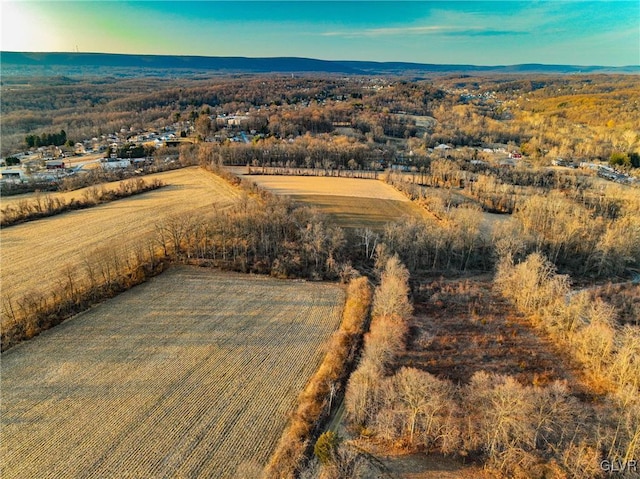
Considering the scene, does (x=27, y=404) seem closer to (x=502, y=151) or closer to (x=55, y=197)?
(x=55, y=197)

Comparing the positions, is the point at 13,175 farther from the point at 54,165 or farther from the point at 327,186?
the point at 327,186

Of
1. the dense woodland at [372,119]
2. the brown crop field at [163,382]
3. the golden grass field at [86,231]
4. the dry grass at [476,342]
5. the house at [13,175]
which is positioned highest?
the dense woodland at [372,119]

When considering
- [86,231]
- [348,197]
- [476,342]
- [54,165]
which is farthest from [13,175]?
[476,342]

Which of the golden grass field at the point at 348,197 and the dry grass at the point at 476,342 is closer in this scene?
the dry grass at the point at 476,342

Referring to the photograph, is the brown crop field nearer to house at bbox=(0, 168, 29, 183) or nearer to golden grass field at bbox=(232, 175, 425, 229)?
golden grass field at bbox=(232, 175, 425, 229)

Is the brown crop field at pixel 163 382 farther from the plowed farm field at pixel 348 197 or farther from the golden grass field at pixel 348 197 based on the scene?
the plowed farm field at pixel 348 197

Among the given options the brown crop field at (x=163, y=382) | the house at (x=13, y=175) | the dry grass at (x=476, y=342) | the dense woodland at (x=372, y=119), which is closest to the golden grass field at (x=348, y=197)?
the dry grass at (x=476, y=342)

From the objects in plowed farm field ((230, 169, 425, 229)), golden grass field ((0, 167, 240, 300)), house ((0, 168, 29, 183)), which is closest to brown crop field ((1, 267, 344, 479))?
golden grass field ((0, 167, 240, 300))
